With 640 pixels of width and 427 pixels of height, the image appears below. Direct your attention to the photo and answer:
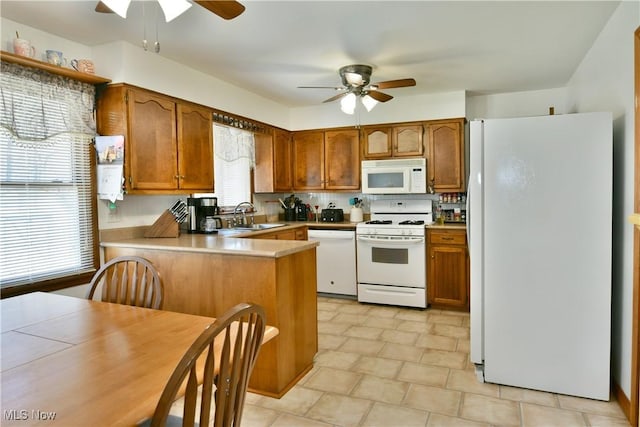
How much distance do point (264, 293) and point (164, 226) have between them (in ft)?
4.14

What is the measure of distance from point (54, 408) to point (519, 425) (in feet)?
7.13

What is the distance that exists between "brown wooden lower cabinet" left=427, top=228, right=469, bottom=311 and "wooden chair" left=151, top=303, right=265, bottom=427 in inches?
129

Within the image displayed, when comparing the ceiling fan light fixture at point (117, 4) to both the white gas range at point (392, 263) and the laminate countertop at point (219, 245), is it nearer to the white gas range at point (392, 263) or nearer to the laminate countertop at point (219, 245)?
the laminate countertop at point (219, 245)

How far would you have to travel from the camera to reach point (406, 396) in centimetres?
246

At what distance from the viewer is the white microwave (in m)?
4.56

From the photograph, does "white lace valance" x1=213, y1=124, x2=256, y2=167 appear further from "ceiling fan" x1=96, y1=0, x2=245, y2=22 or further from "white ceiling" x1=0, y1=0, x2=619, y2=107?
"ceiling fan" x1=96, y1=0, x2=245, y2=22

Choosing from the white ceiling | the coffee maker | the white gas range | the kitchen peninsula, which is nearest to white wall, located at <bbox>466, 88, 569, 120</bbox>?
the white ceiling

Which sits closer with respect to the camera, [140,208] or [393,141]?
[140,208]

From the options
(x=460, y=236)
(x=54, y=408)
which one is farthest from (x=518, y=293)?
(x=54, y=408)

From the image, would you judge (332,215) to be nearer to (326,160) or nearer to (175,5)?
(326,160)

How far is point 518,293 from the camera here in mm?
2521

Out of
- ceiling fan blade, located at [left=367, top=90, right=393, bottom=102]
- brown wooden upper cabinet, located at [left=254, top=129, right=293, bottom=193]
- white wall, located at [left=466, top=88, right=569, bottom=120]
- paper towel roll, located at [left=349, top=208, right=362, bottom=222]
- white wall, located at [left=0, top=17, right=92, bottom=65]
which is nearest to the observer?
white wall, located at [left=0, top=17, right=92, bottom=65]

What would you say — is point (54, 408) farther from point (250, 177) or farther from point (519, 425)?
point (250, 177)
